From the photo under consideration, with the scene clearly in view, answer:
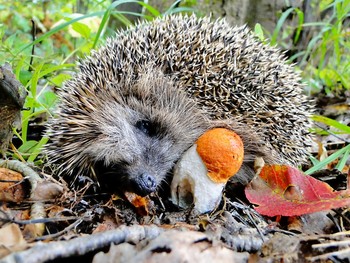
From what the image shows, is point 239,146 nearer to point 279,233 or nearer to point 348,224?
point 279,233

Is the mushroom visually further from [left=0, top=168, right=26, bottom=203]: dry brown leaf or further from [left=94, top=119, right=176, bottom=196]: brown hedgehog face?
[left=0, top=168, right=26, bottom=203]: dry brown leaf

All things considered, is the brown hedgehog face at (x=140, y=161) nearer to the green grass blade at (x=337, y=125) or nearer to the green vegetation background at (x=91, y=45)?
the green vegetation background at (x=91, y=45)


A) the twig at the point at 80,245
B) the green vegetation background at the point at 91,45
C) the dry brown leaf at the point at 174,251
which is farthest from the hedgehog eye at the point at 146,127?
the dry brown leaf at the point at 174,251

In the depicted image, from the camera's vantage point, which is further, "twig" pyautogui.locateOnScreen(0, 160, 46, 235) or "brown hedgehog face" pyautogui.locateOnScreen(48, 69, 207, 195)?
"brown hedgehog face" pyautogui.locateOnScreen(48, 69, 207, 195)

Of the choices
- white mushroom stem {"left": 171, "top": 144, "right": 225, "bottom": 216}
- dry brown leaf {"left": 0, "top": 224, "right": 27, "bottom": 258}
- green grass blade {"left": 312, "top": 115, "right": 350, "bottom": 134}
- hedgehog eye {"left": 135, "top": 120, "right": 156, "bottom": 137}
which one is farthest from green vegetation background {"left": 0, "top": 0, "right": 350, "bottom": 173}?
dry brown leaf {"left": 0, "top": 224, "right": 27, "bottom": 258}

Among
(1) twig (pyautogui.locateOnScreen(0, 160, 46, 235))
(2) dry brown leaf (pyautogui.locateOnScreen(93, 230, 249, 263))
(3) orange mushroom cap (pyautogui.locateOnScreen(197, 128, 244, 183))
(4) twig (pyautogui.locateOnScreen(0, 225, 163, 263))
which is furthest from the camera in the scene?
(3) orange mushroom cap (pyautogui.locateOnScreen(197, 128, 244, 183))

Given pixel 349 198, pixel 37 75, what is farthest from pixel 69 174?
pixel 349 198

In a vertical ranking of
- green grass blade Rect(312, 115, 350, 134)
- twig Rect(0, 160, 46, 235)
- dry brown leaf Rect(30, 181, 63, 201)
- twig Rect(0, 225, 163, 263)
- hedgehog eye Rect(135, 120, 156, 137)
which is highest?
twig Rect(0, 225, 163, 263)
